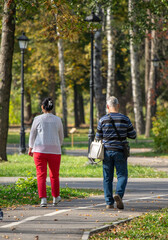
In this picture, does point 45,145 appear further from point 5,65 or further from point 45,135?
point 5,65

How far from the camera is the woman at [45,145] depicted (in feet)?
31.2

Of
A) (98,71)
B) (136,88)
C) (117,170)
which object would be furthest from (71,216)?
(136,88)

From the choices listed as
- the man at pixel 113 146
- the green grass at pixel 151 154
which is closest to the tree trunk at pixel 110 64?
the green grass at pixel 151 154

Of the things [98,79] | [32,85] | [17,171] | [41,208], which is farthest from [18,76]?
[41,208]

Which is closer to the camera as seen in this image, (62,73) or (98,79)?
Result: (98,79)

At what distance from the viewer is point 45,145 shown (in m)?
9.50

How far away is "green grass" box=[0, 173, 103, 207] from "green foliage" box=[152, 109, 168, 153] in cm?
1303

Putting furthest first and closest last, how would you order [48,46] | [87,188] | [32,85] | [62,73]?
[32,85] < [48,46] < [62,73] < [87,188]

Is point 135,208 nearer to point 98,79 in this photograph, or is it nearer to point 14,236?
point 14,236

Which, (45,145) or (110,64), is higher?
(110,64)

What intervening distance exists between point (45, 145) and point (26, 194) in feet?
5.98

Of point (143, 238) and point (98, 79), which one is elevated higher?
point (98, 79)

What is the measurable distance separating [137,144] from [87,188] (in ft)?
58.8

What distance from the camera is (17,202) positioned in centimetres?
1030
